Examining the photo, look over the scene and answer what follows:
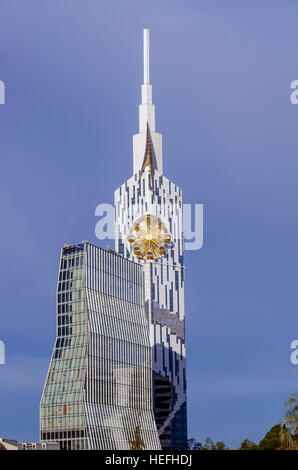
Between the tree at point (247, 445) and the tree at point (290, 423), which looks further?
the tree at point (247, 445)

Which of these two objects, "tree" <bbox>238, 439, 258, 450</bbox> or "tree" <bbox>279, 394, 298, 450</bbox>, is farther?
"tree" <bbox>238, 439, 258, 450</bbox>

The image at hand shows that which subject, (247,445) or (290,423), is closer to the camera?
(290,423)
